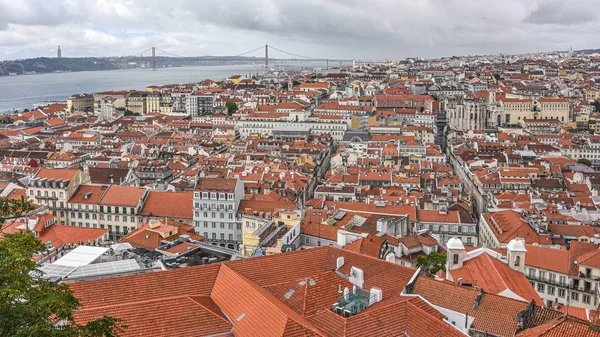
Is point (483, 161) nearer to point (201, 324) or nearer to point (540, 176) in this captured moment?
point (540, 176)

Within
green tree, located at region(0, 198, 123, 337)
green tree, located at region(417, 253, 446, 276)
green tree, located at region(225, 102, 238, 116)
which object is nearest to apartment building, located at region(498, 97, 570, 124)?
green tree, located at region(225, 102, 238, 116)

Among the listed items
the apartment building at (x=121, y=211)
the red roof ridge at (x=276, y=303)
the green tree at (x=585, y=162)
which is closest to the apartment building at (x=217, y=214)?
the apartment building at (x=121, y=211)

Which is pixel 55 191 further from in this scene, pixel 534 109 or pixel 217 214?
pixel 534 109

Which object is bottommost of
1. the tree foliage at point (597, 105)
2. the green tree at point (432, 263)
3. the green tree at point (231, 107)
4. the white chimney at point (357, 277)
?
the green tree at point (432, 263)

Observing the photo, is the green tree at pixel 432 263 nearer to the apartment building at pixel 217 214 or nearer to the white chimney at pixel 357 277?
the white chimney at pixel 357 277

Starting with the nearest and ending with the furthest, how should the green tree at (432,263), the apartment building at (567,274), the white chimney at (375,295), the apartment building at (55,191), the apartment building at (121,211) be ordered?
the white chimney at (375,295) → the green tree at (432,263) → the apartment building at (567,274) → the apartment building at (121,211) → the apartment building at (55,191)

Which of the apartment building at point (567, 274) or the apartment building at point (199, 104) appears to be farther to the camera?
the apartment building at point (199, 104)

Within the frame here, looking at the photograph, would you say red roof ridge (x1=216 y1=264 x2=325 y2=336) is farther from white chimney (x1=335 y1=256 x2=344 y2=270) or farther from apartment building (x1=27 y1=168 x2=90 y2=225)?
apartment building (x1=27 y1=168 x2=90 y2=225)

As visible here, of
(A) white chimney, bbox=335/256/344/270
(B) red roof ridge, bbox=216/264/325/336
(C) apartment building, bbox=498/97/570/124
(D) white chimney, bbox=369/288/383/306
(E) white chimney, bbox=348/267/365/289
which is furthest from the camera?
(C) apartment building, bbox=498/97/570/124

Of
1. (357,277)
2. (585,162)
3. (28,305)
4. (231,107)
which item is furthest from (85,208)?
(231,107)
